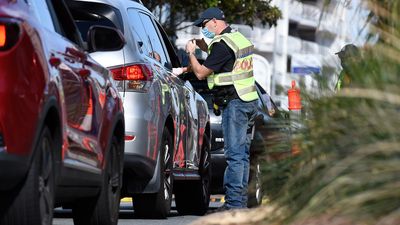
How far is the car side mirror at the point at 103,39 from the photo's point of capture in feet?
29.0

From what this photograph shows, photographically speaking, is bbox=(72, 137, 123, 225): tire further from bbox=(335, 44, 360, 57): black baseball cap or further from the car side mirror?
bbox=(335, 44, 360, 57): black baseball cap

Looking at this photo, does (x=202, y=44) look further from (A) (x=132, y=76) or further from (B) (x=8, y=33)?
(B) (x=8, y=33)

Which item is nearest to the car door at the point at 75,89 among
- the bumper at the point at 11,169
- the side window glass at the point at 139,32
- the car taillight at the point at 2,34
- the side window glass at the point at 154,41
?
the car taillight at the point at 2,34

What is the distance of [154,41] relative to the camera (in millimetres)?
12211

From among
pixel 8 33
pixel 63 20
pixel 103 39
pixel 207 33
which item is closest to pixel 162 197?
pixel 207 33

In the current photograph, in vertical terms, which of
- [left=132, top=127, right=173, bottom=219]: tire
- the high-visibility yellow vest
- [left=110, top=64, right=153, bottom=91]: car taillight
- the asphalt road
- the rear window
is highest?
the rear window

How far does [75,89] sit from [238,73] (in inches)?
158

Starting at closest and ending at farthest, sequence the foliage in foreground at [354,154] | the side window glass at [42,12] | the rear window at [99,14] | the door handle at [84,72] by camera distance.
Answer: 1. the foliage in foreground at [354,154]
2. the side window glass at [42,12]
3. the door handle at [84,72]
4. the rear window at [99,14]

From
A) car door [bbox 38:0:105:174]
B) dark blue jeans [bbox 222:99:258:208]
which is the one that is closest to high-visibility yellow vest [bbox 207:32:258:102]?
dark blue jeans [bbox 222:99:258:208]

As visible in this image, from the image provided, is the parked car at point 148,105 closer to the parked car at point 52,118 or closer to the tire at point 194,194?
the tire at point 194,194

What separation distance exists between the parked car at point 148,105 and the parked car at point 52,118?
3.71 ft

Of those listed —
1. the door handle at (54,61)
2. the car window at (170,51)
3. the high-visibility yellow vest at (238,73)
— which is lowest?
the car window at (170,51)

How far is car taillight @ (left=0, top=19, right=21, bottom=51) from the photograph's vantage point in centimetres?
666

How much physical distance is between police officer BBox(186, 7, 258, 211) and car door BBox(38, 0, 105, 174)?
2787mm
